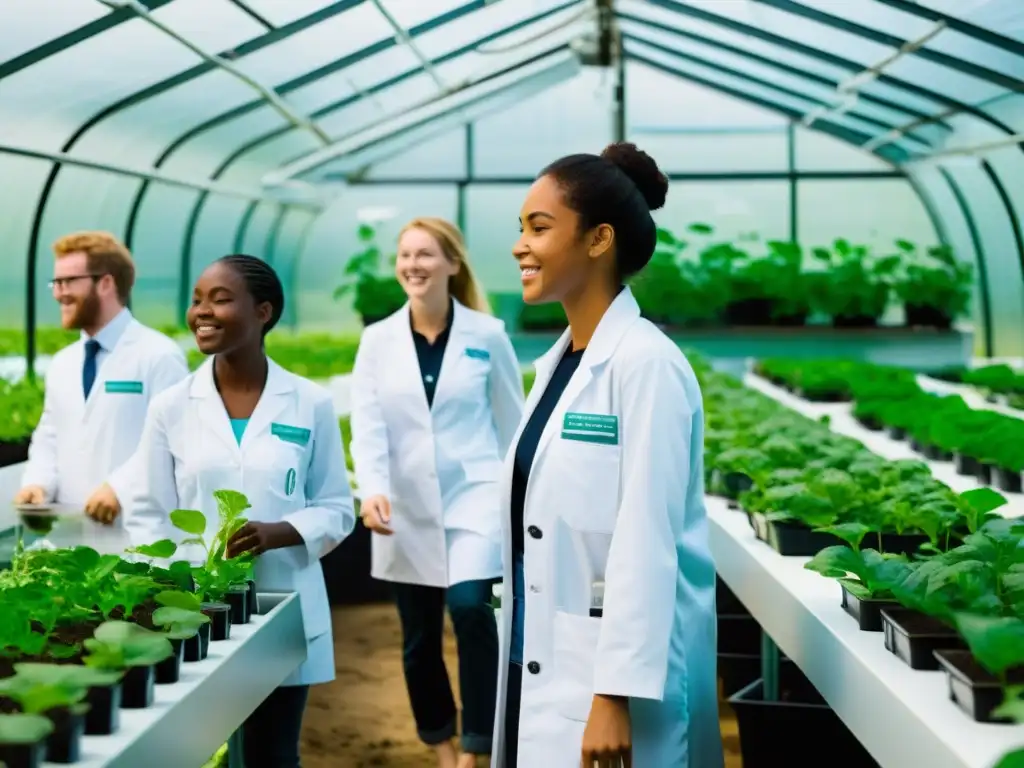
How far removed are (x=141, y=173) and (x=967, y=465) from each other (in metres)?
5.09

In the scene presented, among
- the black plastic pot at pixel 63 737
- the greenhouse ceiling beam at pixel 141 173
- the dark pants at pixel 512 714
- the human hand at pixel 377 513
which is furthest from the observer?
the greenhouse ceiling beam at pixel 141 173

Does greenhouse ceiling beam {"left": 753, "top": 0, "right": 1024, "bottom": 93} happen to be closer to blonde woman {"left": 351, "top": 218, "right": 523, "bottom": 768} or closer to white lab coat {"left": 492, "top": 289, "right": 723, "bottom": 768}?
blonde woman {"left": 351, "top": 218, "right": 523, "bottom": 768}

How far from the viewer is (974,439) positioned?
4.14 meters

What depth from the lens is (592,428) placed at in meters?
2.10

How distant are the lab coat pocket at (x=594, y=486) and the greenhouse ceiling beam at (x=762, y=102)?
9.70 meters

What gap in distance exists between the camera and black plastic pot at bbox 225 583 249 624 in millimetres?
2416

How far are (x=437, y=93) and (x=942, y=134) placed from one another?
349cm

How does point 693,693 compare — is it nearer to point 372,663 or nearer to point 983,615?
point 983,615

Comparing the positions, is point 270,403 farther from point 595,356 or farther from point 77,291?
point 77,291

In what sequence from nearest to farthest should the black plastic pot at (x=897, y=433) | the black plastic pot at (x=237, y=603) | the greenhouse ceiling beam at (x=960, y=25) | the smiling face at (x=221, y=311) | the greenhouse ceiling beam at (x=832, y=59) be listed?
the black plastic pot at (x=237, y=603) < the smiling face at (x=221, y=311) < the black plastic pot at (x=897, y=433) < the greenhouse ceiling beam at (x=960, y=25) < the greenhouse ceiling beam at (x=832, y=59)

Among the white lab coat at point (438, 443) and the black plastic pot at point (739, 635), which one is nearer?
the white lab coat at point (438, 443)

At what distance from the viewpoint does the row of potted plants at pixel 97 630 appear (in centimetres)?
168

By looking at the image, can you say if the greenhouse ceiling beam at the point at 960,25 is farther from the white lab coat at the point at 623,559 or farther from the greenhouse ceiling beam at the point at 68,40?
the white lab coat at the point at 623,559

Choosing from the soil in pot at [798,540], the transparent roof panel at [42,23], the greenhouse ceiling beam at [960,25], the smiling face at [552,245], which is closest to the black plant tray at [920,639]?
the smiling face at [552,245]
